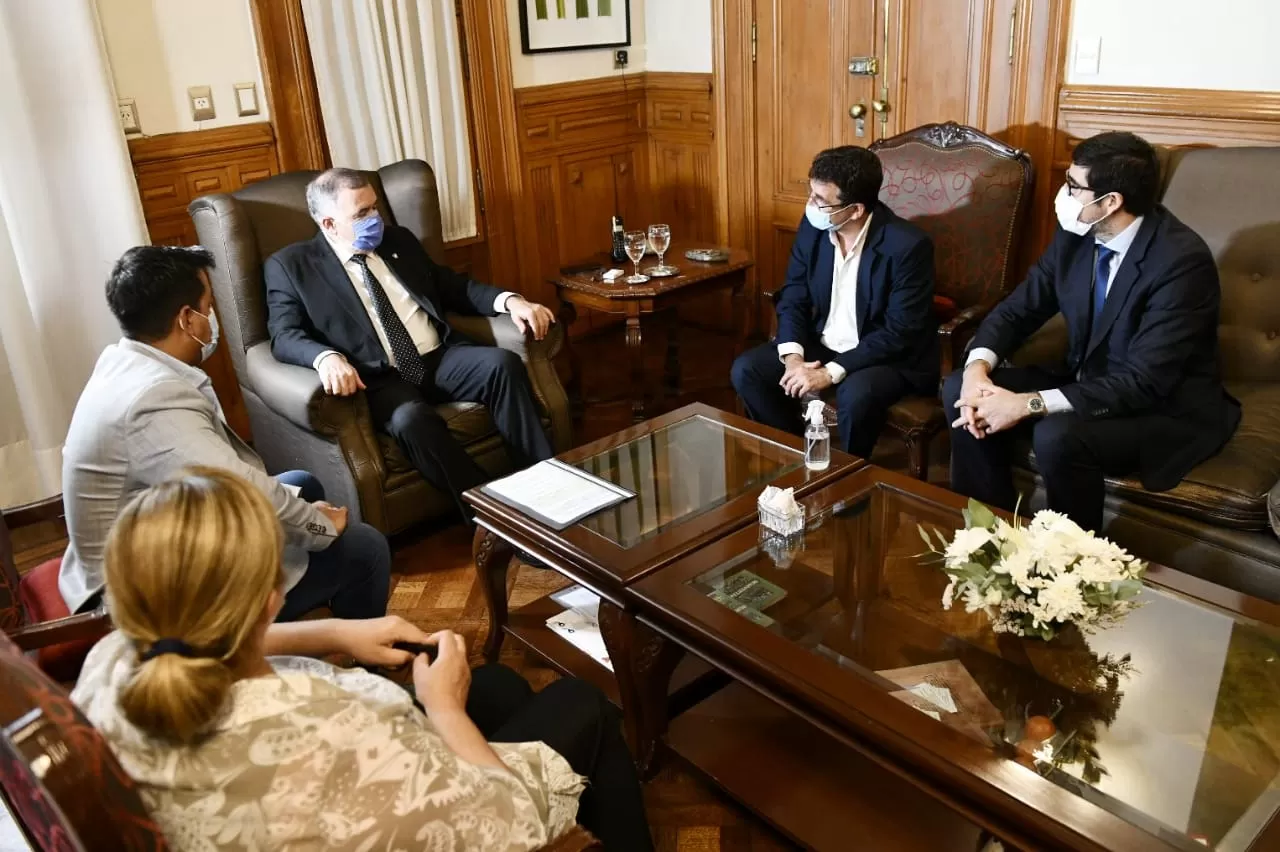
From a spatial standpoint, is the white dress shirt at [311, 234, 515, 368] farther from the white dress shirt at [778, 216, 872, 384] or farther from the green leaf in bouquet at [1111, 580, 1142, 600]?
the green leaf in bouquet at [1111, 580, 1142, 600]

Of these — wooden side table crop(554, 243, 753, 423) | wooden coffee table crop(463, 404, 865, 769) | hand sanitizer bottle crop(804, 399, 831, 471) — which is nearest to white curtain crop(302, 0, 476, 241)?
wooden side table crop(554, 243, 753, 423)

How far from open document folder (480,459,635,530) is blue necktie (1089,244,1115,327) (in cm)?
121

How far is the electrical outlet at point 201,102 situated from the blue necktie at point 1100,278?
2.58 m

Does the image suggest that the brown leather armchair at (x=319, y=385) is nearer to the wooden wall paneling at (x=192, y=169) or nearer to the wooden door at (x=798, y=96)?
the wooden wall paneling at (x=192, y=169)

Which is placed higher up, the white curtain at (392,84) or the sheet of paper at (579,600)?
the white curtain at (392,84)

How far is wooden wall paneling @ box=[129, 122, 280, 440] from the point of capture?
3029 mm

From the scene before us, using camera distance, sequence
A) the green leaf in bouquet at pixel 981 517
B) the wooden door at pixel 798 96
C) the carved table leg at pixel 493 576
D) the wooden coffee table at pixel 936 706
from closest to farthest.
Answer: the wooden coffee table at pixel 936 706
the green leaf in bouquet at pixel 981 517
the carved table leg at pixel 493 576
the wooden door at pixel 798 96

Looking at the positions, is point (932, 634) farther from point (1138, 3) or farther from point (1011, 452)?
point (1138, 3)

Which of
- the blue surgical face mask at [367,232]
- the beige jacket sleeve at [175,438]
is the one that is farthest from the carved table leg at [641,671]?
the blue surgical face mask at [367,232]

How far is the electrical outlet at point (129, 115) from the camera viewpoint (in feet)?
9.57

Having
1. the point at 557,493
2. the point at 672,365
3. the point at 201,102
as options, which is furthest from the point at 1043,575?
the point at 201,102

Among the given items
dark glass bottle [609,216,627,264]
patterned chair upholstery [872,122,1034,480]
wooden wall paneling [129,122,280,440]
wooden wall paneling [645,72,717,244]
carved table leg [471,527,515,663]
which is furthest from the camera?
wooden wall paneling [645,72,717,244]

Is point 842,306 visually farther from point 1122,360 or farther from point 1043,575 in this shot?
point 1043,575

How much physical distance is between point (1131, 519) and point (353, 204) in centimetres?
212
